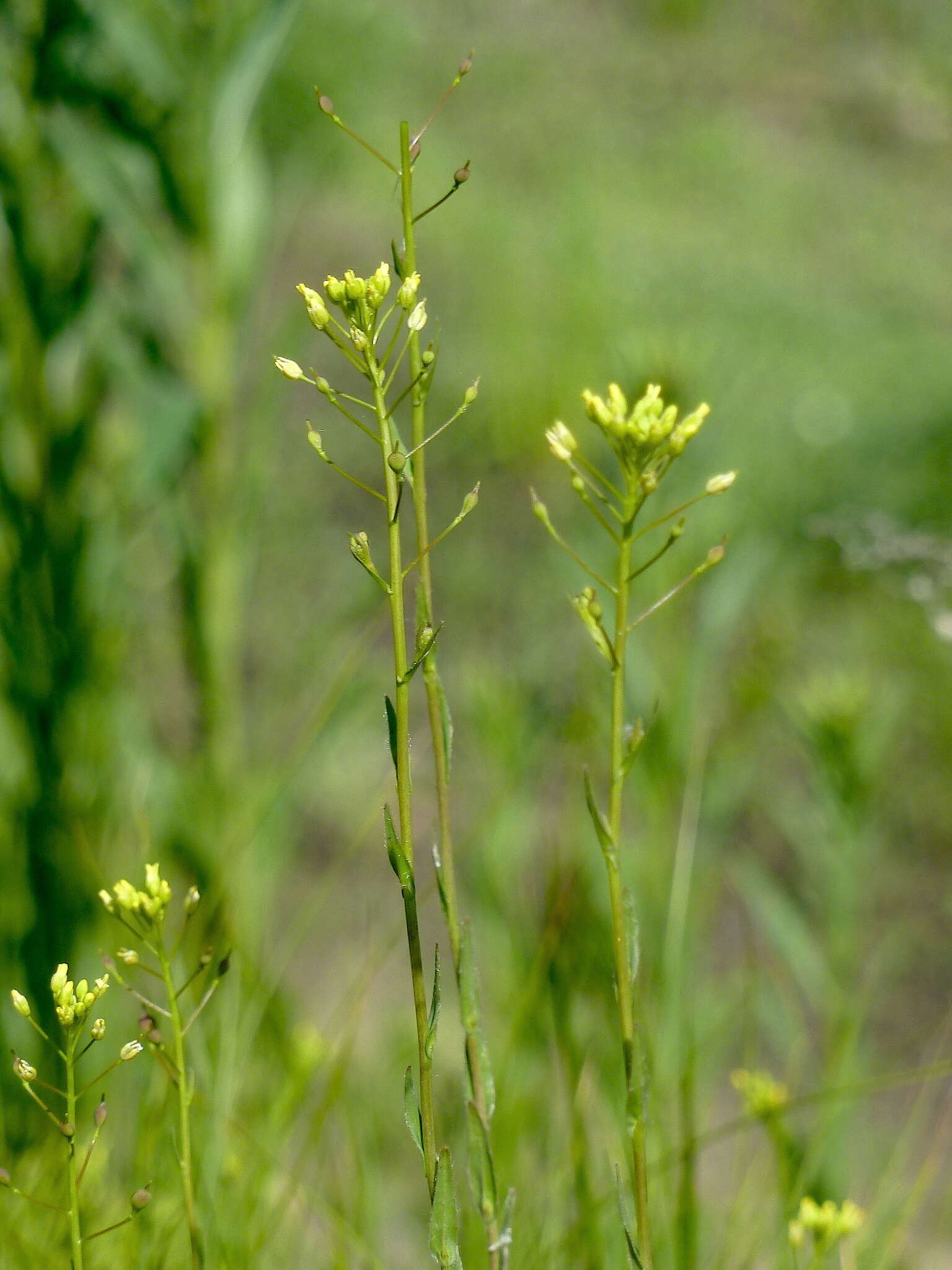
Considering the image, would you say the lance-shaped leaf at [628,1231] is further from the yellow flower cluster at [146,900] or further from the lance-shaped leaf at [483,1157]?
the yellow flower cluster at [146,900]

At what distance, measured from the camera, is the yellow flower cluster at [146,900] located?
0.39 metres

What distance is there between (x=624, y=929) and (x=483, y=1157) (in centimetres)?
10

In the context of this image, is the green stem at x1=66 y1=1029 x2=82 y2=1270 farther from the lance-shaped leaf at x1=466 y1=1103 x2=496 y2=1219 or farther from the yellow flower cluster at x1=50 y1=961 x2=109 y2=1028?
the lance-shaped leaf at x1=466 y1=1103 x2=496 y2=1219

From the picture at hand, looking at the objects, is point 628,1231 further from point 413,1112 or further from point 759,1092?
point 759,1092

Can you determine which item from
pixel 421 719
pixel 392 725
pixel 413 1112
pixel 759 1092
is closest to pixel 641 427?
pixel 392 725

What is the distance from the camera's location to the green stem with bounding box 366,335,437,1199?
330mm

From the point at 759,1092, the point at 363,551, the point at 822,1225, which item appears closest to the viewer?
the point at 363,551

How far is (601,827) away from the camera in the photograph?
0.35 meters

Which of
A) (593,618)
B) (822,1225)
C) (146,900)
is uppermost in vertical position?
(593,618)

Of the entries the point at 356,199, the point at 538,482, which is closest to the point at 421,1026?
the point at 538,482

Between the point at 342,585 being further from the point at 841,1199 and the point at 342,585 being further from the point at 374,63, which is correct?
the point at 374,63

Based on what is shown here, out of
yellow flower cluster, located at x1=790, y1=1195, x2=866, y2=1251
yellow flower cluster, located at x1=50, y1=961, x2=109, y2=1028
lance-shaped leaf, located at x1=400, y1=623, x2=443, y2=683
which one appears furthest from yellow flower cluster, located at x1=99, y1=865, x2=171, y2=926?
yellow flower cluster, located at x1=790, y1=1195, x2=866, y2=1251

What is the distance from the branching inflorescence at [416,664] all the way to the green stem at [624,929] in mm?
45

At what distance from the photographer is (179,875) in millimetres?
947
